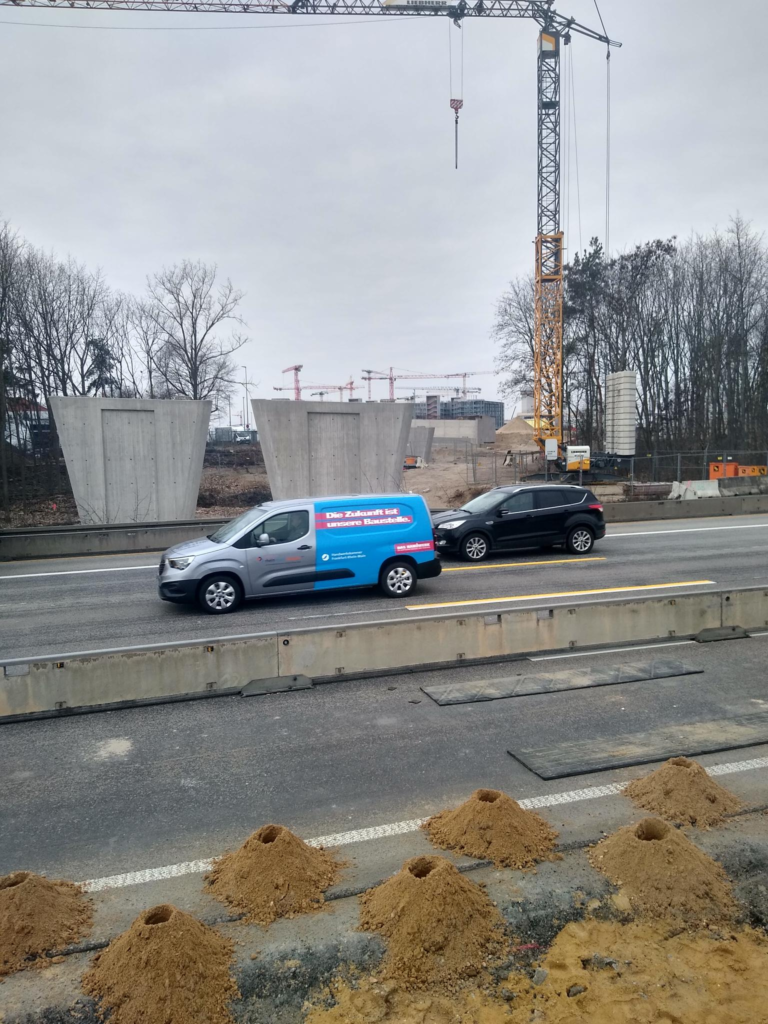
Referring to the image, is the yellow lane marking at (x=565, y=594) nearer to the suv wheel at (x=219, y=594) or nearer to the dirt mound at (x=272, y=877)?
the suv wheel at (x=219, y=594)

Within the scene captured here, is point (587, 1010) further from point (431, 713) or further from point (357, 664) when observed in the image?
point (357, 664)

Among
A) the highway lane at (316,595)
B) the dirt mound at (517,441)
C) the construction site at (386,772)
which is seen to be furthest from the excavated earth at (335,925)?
the dirt mound at (517,441)

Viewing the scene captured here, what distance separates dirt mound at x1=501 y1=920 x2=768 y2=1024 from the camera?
3.24 meters

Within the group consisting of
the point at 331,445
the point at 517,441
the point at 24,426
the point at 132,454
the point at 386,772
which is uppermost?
the point at 517,441

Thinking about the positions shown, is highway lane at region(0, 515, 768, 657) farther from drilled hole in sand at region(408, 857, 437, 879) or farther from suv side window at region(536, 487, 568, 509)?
drilled hole in sand at region(408, 857, 437, 879)

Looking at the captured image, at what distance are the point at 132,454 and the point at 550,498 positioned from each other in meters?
14.8

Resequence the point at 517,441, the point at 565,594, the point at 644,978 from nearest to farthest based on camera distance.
Answer: the point at 644,978 < the point at 565,594 < the point at 517,441

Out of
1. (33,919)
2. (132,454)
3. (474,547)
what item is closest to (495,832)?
(33,919)

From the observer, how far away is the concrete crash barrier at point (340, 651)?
735 centimetres

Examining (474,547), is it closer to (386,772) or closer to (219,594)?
(219,594)

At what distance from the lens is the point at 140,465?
82.2 feet

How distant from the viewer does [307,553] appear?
1229 cm

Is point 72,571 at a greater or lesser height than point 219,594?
lesser

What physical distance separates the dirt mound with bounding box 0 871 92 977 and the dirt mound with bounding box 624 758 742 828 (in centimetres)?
368
